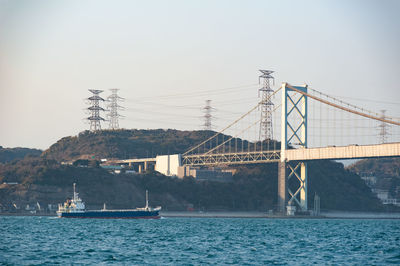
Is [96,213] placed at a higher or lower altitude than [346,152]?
lower

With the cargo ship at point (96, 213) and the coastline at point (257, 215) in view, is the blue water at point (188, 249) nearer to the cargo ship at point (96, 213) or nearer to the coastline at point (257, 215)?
the cargo ship at point (96, 213)

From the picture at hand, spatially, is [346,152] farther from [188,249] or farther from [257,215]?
[188,249]

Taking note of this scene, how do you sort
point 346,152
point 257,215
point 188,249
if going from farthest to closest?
point 257,215, point 346,152, point 188,249

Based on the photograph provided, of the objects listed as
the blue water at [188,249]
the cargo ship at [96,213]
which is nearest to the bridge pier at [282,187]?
the cargo ship at [96,213]

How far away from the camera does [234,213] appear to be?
161250 mm

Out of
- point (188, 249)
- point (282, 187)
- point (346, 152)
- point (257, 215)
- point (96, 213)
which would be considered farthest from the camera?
point (257, 215)

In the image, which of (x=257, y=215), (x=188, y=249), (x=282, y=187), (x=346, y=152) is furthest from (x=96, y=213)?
(x=188, y=249)

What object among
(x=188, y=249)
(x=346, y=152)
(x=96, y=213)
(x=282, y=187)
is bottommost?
(x=188, y=249)

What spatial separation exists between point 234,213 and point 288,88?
32703mm

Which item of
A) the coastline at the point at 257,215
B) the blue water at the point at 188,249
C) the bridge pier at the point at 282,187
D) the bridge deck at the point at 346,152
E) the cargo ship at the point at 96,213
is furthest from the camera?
the coastline at the point at 257,215

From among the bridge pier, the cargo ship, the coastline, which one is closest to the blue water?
the cargo ship

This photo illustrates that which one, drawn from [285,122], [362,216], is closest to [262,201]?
[362,216]

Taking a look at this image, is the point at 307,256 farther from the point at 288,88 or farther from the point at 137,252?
the point at 288,88

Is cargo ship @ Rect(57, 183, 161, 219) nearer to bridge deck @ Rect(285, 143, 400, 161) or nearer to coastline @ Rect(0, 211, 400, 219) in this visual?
coastline @ Rect(0, 211, 400, 219)
